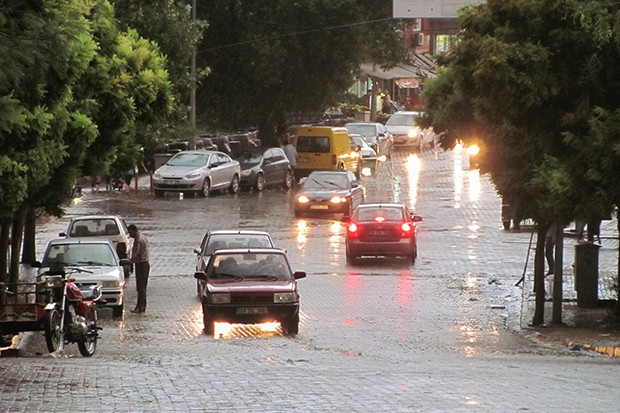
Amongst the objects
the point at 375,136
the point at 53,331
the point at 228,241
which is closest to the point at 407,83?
the point at 375,136

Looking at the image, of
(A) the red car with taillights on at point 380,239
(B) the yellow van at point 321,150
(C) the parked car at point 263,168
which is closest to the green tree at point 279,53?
(B) the yellow van at point 321,150

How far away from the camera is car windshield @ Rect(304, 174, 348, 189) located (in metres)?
42.6

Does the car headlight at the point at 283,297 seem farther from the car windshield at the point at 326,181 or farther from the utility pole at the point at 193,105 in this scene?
the utility pole at the point at 193,105

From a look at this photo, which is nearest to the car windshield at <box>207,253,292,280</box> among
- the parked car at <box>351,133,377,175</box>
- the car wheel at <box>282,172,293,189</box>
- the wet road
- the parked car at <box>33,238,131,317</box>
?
the wet road

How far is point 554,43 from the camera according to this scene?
20.5m

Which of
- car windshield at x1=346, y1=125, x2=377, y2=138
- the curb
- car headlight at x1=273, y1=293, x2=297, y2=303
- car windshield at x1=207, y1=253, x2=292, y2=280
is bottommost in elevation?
the curb

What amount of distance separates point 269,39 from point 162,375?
38315 millimetres

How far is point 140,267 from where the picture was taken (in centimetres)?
2495

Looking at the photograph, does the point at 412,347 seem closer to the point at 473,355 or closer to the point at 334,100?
the point at 473,355

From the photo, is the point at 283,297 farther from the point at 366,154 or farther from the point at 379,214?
the point at 366,154

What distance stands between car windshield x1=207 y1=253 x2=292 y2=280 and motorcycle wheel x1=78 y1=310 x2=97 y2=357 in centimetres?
340

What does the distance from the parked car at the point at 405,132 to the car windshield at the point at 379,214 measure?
113ft

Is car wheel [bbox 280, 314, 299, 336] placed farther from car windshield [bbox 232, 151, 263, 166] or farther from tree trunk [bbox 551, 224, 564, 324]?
car windshield [bbox 232, 151, 263, 166]

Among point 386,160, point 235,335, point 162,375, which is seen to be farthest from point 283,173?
point 162,375
